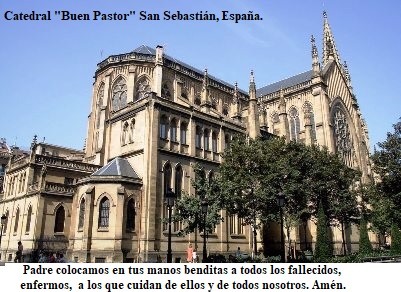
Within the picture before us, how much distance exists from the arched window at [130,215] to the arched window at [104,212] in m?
1.58

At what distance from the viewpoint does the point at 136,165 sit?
3161cm

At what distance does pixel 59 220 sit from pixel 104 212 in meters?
9.64

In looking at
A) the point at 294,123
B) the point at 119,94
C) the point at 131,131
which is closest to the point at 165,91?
the point at 119,94

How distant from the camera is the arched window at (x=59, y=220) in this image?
114 ft

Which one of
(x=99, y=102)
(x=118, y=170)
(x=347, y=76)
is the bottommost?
(x=118, y=170)

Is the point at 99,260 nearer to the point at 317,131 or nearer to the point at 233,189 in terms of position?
the point at 233,189

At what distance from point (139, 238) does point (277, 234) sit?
61.2ft

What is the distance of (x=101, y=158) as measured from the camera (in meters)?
41.2

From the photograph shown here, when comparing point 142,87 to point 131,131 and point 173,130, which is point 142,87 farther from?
point 173,130

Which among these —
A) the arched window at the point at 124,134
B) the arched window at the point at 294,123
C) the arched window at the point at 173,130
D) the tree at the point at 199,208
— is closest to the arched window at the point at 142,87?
the arched window at the point at 124,134

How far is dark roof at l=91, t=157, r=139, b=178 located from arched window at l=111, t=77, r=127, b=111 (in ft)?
48.2

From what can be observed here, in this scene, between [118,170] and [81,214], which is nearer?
[81,214]

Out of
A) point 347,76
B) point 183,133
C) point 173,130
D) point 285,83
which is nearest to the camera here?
point 173,130
